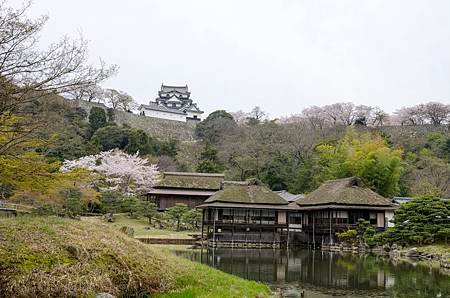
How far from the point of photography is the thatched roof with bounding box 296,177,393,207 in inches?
1308

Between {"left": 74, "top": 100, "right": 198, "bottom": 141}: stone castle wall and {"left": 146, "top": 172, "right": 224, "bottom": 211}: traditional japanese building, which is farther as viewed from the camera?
{"left": 74, "top": 100, "right": 198, "bottom": 141}: stone castle wall

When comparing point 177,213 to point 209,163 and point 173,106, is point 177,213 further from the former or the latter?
point 173,106

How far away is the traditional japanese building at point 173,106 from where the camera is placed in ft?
257

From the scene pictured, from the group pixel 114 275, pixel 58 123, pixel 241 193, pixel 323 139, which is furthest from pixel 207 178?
pixel 114 275

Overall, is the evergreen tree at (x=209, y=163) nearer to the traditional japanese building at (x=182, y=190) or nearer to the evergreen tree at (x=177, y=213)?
the traditional japanese building at (x=182, y=190)

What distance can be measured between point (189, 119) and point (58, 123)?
69.6 meters

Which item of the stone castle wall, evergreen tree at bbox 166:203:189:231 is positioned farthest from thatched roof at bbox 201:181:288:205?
the stone castle wall

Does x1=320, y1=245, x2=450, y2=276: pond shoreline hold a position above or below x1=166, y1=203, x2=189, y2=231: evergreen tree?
below

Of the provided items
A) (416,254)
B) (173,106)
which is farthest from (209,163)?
(173,106)

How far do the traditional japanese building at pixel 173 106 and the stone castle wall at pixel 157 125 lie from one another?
349 cm

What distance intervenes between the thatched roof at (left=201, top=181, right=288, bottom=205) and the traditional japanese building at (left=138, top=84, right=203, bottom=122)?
1757 inches

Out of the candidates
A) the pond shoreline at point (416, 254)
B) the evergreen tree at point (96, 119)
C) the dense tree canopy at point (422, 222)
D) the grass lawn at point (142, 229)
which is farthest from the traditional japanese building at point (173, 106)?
the dense tree canopy at point (422, 222)

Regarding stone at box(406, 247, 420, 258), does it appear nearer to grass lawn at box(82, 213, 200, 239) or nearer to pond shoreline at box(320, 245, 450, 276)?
pond shoreline at box(320, 245, 450, 276)

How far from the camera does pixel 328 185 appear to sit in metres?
37.7
